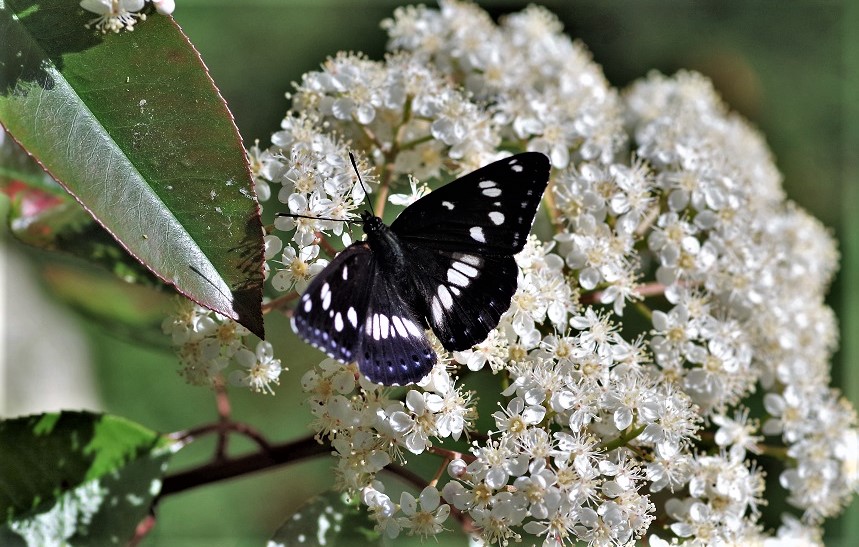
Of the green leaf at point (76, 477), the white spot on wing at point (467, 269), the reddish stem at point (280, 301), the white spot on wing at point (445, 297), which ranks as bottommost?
the green leaf at point (76, 477)

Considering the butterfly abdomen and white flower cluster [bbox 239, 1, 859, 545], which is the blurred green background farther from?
the butterfly abdomen

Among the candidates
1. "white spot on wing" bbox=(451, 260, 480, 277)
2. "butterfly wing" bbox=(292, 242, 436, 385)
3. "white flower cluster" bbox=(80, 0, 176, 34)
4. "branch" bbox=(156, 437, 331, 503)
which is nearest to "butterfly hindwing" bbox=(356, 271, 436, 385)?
"butterfly wing" bbox=(292, 242, 436, 385)

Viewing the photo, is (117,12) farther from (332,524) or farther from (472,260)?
(332,524)

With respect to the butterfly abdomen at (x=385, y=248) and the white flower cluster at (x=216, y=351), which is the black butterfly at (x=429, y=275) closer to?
the butterfly abdomen at (x=385, y=248)

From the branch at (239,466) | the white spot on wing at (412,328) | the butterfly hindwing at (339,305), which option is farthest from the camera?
the branch at (239,466)

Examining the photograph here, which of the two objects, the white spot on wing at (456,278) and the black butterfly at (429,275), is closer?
the black butterfly at (429,275)

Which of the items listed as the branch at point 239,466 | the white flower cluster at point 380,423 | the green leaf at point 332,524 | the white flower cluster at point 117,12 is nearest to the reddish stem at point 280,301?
the white flower cluster at point 380,423
